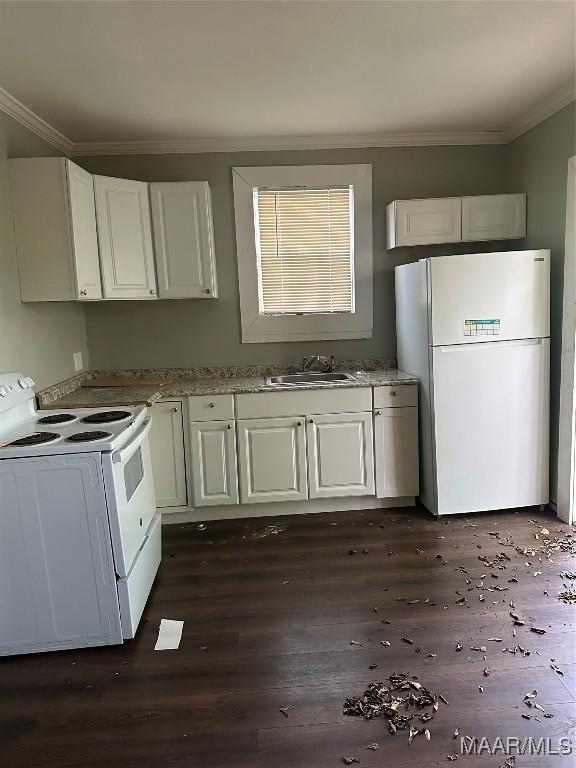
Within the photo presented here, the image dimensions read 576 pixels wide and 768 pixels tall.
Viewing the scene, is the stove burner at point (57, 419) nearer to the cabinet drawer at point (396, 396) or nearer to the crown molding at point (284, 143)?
the cabinet drawer at point (396, 396)

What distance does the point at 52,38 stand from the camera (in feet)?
7.14

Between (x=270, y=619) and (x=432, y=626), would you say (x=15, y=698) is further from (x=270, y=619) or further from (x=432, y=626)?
(x=432, y=626)

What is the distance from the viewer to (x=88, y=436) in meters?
2.26

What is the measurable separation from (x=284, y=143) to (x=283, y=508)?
243 cm

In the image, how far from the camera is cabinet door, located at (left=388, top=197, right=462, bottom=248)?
3615mm

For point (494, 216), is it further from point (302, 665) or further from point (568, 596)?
point (302, 665)

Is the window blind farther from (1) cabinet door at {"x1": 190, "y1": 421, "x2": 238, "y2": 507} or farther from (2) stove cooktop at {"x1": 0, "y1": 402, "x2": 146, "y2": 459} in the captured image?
(2) stove cooktop at {"x1": 0, "y1": 402, "x2": 146, "y2": 459}

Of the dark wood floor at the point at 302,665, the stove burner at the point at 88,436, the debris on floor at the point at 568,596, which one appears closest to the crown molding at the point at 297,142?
the stove burner at the point at 88,436

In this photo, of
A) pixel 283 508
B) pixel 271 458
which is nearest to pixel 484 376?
pixel 271 458

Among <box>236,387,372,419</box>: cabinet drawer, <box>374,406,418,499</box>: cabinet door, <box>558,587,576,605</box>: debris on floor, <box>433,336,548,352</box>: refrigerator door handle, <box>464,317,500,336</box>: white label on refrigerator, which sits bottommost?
<box>558,587,576,605</box>: debris on floor

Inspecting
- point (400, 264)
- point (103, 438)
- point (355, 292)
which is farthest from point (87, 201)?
point (400, 264)

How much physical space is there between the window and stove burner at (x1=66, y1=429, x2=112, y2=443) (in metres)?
1.76

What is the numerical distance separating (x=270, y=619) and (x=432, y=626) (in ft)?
2.28

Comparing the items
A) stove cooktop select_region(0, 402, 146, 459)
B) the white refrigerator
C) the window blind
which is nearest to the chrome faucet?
the window blind
